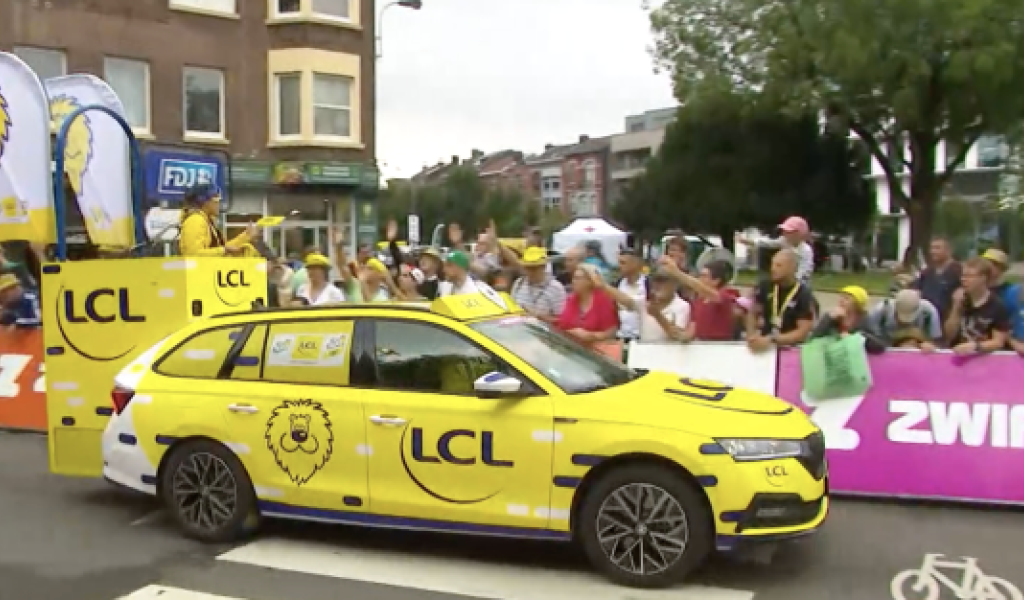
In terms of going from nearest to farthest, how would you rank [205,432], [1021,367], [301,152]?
[205,432]
[1021,367]
[301,152]

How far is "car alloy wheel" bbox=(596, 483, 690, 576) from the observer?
222 inches

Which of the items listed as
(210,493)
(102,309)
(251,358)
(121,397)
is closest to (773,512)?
(251,358)

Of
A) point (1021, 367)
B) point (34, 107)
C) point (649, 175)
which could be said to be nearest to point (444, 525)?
point (1021, 367)

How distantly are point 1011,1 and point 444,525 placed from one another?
1202 inches

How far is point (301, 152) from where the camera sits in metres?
28.3

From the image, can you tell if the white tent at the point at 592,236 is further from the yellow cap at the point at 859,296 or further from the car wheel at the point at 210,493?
the car wheel at the point at 210,493

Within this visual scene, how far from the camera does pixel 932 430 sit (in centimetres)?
755

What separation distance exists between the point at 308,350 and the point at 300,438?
55 centimetres

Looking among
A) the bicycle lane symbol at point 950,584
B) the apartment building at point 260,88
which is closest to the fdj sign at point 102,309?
the bicycle lane symbol at point 950,584

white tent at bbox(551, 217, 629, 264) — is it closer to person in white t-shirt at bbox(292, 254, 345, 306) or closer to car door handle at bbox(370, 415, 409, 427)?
person in white t-shirt at bbox(292, 254, 345, 306)

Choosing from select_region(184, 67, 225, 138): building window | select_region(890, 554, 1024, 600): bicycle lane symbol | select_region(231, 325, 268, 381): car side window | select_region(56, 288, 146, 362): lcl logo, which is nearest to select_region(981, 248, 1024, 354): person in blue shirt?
select_region(890, 554, 1024, 600): bicycle lane symbol

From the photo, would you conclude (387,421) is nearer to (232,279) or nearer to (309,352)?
(309,352)

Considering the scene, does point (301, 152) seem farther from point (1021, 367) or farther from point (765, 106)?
point (1021, 367)

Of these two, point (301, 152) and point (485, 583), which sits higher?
point (301, 152)
